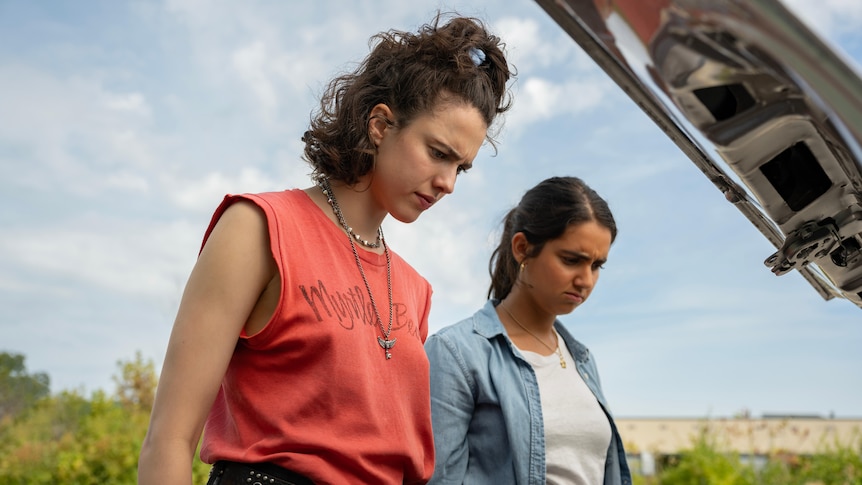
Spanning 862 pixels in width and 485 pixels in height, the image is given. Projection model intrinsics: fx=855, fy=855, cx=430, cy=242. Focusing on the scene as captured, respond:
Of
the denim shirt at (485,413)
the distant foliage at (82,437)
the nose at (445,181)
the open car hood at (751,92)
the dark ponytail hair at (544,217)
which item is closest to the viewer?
the open car hood at (751,92)

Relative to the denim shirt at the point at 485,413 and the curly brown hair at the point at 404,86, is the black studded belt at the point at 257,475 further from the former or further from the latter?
the denim shirt at the point at 485,413

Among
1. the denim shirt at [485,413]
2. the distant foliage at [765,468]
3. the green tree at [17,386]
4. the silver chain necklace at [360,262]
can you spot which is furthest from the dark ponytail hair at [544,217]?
the green tree at [17,386]

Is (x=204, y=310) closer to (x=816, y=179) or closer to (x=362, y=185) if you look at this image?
(x=362, y=185)

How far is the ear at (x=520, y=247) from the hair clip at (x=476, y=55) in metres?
→ 1.05

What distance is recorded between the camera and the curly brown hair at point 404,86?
5.77ft

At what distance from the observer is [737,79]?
2.84ft

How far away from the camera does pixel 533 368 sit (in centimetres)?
269

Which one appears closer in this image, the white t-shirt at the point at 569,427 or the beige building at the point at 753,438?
the white t-shirt at the point at 569,427

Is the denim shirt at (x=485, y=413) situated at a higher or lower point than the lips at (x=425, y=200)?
lower

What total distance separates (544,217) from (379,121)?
122cm

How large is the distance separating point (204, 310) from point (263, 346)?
136 mm

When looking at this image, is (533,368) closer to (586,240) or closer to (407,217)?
(586,240)

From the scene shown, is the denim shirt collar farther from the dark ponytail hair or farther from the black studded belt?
the black studded belt

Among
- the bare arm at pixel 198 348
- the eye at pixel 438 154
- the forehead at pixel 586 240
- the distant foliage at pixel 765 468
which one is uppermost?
the forehead at pixel 586 240
